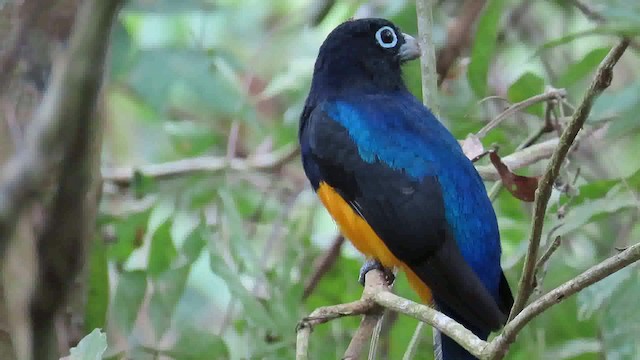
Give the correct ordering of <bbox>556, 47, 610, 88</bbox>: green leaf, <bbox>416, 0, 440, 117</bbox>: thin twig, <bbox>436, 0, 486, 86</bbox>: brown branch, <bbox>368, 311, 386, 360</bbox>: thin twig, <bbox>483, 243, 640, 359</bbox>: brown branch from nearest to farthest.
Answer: <bbox>483, 243, 640, 359</bbox>: brown branch → <bbox>368, 311, 386, 360</bbox>: thin twig → <bbox>416, 0, 440, 117</bbox>: thin twig → <bbox>556, 47, 610, 88</bbox>: green leaf → <bbox>436, 0, 486, 86</bbox>: brown branch

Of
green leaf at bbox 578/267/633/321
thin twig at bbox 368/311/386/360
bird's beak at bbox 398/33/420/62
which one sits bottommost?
green leaf at bbox 578/267/633/321

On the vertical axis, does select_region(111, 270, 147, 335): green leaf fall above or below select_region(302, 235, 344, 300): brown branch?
above

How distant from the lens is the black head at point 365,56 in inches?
135

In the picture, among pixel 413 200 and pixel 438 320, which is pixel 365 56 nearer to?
pixel 413 200

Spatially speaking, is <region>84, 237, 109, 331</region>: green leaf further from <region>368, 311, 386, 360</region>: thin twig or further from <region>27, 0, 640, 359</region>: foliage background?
<region>368, 311, 386, 360</region>: thin twig

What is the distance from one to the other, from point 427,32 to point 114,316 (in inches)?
49.6

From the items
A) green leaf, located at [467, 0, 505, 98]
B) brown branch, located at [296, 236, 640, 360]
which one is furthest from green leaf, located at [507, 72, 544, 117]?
brown branch, located at [296, 236, 640, 360]

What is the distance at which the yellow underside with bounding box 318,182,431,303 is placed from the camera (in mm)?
2957

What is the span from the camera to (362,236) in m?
3.01

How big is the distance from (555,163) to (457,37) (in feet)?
7.81

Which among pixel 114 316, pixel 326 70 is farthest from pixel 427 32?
pixel 114 316

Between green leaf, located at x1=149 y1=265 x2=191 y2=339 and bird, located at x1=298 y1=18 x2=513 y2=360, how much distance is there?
0.51 metres

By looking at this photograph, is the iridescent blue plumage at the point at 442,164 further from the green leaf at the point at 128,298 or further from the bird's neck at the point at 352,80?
the green leaf at the point at 128,298

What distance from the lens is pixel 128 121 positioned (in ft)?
18.6
